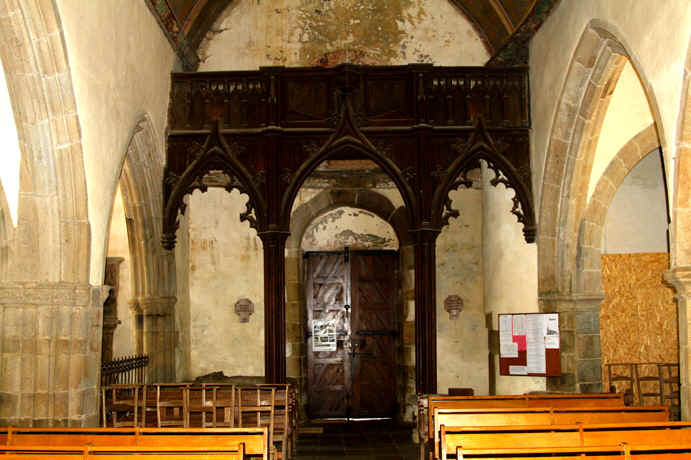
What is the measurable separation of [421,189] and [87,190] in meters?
3.90

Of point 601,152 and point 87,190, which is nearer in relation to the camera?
point 87,190

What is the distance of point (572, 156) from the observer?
8.60 m

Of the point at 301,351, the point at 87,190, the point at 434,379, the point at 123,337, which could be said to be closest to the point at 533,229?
the point at 434,379

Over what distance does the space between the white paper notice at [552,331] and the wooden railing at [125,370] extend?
15.2ft

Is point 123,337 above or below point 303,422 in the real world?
above

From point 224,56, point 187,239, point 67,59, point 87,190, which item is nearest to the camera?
point 67,59

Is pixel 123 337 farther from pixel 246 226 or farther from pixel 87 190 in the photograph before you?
pixel 87 190

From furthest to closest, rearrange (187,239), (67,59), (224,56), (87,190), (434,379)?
(187,239)
(224,56)
(434,379)
(87,190)
(67,59)

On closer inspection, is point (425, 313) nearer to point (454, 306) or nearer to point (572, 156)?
point (572, 156)

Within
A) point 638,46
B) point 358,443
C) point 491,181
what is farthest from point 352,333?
point 638,46

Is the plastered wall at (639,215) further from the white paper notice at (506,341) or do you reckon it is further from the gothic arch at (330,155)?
the gothic arch at (330,155)

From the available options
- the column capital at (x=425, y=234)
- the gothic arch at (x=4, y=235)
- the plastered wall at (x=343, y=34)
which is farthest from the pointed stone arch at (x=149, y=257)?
the column capital at (x=425, y=234)

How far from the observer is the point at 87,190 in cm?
678

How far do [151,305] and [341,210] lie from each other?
12.3 ft
